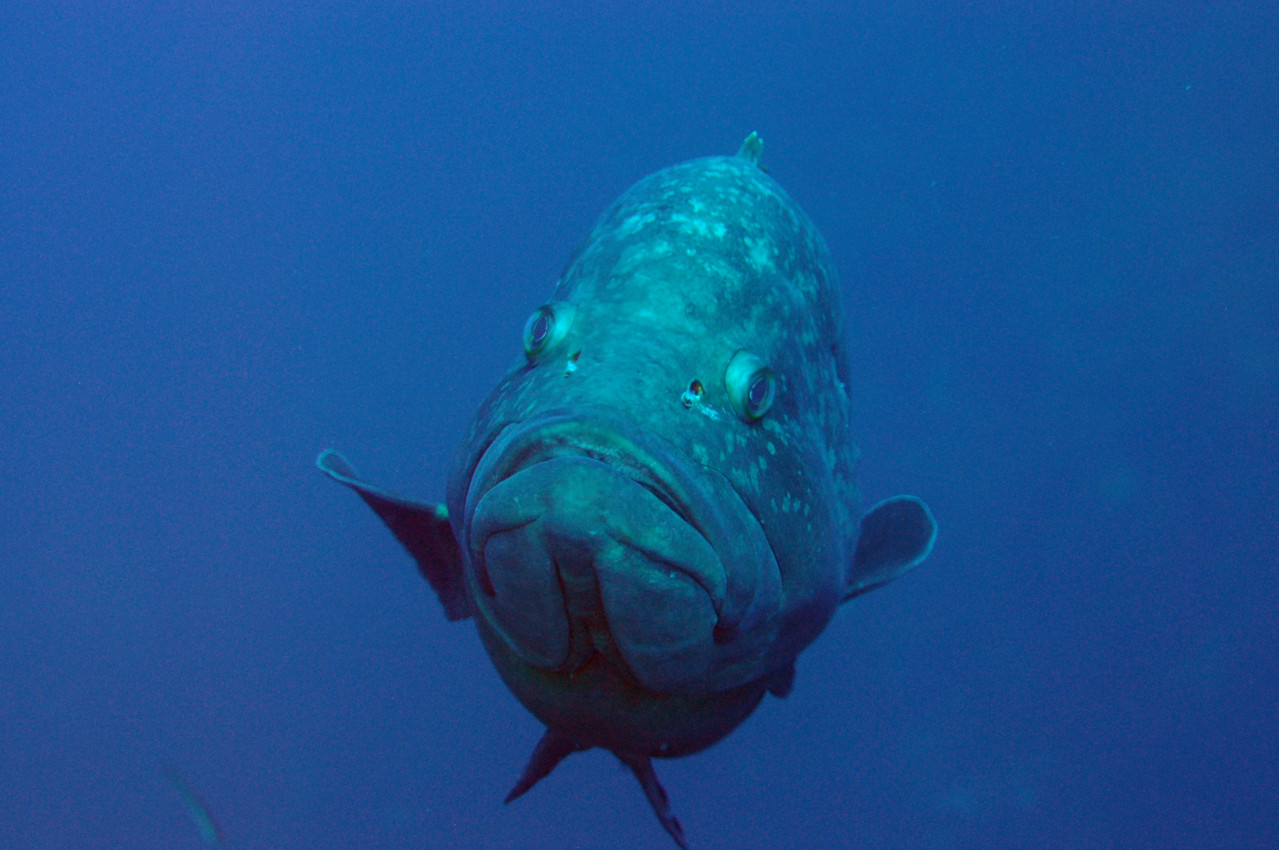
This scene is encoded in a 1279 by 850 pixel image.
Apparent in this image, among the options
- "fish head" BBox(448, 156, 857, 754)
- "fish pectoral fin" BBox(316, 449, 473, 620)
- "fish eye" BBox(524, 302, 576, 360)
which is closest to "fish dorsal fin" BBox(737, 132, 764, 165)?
"fish head" BBox(448, 156, 857, 754)

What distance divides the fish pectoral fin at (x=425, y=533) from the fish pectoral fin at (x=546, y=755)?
2.64 feet

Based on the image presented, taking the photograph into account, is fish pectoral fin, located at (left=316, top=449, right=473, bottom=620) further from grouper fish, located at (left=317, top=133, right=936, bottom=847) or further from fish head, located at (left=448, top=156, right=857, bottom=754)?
fish head, located at (left=448, top=156, right=857, bottom=754)

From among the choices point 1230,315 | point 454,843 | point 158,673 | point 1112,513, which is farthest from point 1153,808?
point 158,673

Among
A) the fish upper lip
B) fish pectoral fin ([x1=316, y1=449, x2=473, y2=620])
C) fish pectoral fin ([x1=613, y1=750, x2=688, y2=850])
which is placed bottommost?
fish pectoral fin ([x1=613, y1=750, x2=688, y2=850])

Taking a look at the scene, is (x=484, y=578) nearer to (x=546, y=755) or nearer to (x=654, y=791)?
(x=654, y=791)

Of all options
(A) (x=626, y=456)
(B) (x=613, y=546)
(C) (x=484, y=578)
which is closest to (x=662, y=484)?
(A) (x=626, y=456)

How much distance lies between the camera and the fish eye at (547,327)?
118 inches

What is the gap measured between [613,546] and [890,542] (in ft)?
9.94

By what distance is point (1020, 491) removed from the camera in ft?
59.4

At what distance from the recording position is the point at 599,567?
2.18 metres

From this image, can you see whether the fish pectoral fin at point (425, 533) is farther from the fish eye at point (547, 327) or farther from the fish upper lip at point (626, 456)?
the fish upper lip at point (626, 456)

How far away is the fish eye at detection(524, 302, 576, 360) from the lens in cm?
301

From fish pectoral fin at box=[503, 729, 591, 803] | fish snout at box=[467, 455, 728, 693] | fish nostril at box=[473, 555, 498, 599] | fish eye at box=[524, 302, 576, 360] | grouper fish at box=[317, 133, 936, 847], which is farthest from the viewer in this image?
fish pectoral fin at box=[503, 729, 591, 803]

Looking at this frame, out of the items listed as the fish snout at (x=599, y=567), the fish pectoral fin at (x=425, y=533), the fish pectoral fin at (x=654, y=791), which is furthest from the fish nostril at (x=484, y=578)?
the fish pectoral fin at (x=654, y=791)
